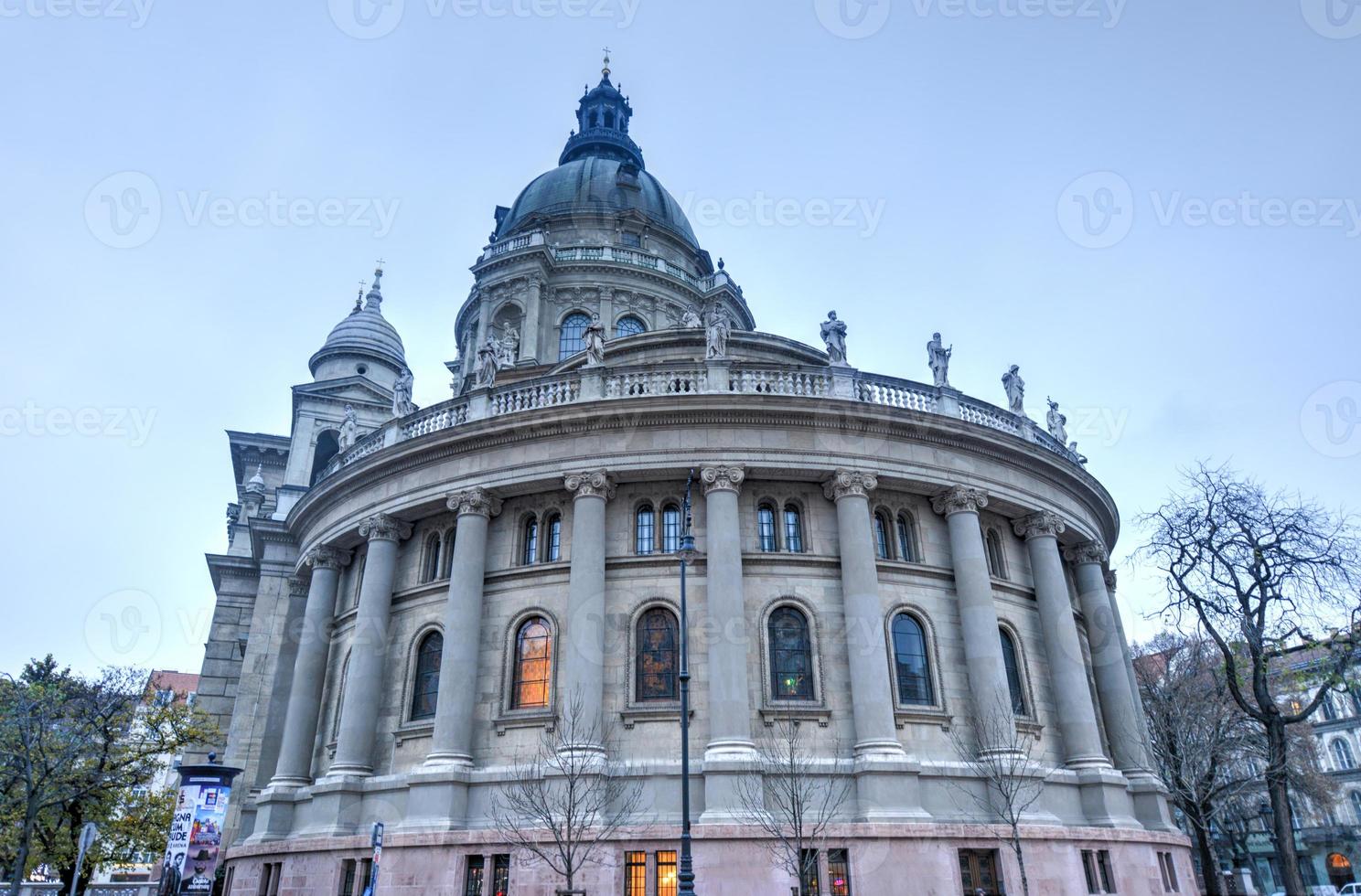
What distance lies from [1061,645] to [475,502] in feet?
56.8

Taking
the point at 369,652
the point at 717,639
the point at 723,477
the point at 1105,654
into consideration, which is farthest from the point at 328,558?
the point at 1105,654

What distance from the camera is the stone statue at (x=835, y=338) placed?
26156 mm

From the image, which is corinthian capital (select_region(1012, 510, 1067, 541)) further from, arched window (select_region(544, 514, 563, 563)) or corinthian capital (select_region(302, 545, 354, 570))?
corinthian capital (select_region(302, 545, 354, 570))

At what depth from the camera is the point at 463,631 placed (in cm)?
2347

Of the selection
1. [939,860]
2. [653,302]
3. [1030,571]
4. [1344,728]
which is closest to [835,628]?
[939,860]

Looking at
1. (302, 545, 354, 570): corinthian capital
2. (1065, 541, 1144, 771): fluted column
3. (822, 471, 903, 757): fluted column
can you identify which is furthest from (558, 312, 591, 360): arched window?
(1065, 541, 1144, 771): fluted column

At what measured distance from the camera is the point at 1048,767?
23.7 meters

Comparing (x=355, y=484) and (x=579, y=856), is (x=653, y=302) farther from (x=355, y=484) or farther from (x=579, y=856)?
(x=579, y=856)

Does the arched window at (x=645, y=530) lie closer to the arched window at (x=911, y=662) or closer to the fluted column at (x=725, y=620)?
the fluted column at (x=725, y=620)

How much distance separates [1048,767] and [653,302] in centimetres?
2964

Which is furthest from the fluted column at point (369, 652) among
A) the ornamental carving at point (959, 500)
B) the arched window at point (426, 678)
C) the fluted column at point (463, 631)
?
the ornamental carving at point (959, 500)

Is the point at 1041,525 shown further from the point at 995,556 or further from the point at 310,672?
the point at 310,672

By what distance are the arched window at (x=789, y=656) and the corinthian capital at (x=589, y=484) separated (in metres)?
5.66

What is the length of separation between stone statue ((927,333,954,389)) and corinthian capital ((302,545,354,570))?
20075 millimetres
